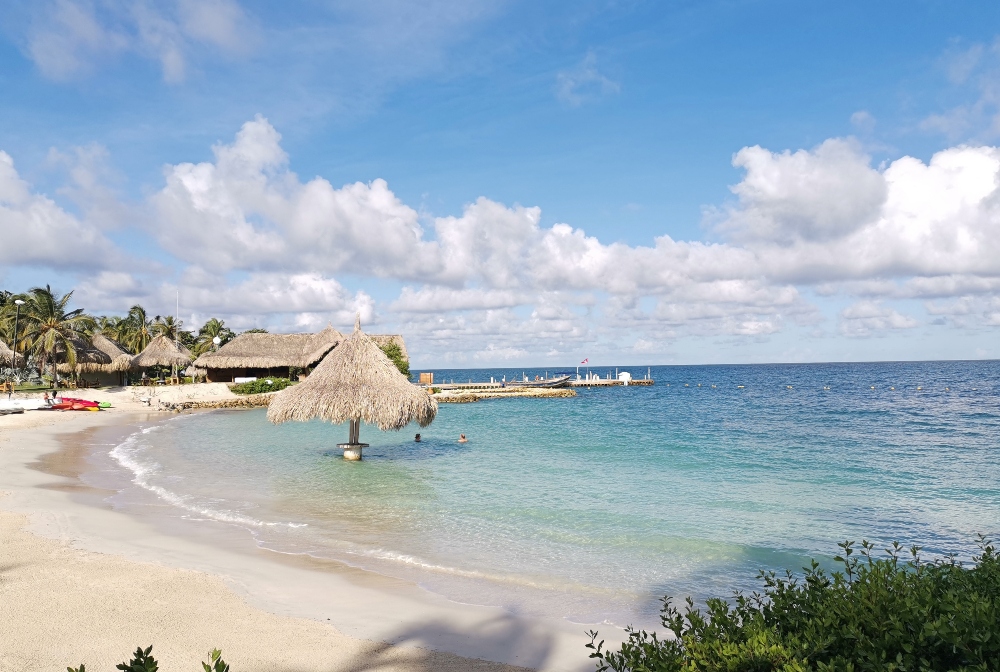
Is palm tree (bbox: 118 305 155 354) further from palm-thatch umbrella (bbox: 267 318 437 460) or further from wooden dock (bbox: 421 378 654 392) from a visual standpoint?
palm-thatch umbrella (bbox: 267 318 437 460)

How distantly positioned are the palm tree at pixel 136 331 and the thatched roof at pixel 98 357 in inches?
197

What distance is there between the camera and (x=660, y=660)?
9.21ft

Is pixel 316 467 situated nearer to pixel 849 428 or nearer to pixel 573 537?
pixel 573 537

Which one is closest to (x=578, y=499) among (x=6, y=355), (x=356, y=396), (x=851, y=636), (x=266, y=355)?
(x=356, y=396)

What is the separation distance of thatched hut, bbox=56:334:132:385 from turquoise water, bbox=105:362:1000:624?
56.1 ft

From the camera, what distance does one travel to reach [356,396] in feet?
51.1

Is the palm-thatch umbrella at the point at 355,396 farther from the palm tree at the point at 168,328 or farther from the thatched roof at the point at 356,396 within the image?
the palm tree at the point at 168,328

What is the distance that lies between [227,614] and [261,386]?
34519mm

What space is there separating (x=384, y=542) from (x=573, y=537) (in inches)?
111

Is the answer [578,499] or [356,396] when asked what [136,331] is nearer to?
[356,396]

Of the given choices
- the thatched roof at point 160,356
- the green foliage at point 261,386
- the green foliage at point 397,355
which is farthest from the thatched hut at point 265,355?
the green foliage at point 397,355

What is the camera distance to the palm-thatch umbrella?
15.5m

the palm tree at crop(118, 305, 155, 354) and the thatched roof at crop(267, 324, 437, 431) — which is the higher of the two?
the palm tree at crop(118, 305, 155, 354)

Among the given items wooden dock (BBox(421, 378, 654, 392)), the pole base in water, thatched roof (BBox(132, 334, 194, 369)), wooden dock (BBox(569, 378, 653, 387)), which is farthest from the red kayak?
wooden dock (BBox(569, 378, 653, 387))
